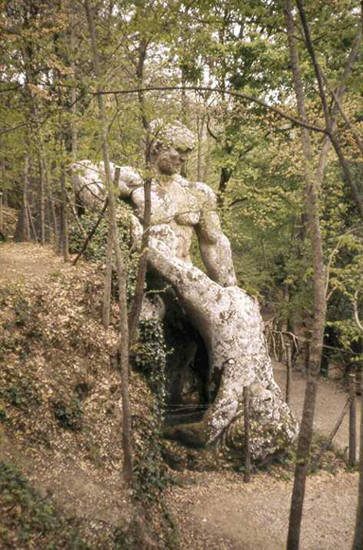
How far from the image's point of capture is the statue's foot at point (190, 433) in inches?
335

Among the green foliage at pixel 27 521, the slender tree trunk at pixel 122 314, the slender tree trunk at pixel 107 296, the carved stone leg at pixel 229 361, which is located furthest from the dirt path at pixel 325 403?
the green foliage at pixel 27 521

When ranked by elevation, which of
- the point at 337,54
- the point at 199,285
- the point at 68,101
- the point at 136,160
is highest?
the point at 337,54

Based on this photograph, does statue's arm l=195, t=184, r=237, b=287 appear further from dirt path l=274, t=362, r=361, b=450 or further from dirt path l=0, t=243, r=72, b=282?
dirt path l=274, t=362, r=361, b=450

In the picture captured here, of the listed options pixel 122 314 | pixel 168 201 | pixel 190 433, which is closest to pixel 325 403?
pixel 190 433

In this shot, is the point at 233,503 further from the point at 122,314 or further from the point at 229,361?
the point at 122,314

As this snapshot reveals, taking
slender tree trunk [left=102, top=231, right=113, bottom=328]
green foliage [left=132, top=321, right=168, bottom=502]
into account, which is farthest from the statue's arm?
slender tree trunk [left=102, top=231, right=113, bottom=328]

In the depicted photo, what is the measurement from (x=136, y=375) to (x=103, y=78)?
5240 mm

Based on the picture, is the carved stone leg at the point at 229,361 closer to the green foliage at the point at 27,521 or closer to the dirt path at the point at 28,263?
the dirt path at the point at 28,263

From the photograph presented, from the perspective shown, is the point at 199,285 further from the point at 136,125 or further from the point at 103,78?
the point at 103,78

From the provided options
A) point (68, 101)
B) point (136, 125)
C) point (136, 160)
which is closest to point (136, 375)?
point (136, 160)

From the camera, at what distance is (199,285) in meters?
8.99

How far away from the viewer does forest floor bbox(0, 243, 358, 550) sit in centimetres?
550

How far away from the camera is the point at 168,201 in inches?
373

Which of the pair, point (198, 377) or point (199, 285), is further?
point (198, 377)
